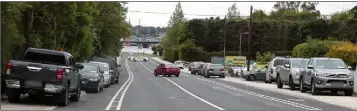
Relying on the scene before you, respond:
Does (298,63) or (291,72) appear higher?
(298,63)

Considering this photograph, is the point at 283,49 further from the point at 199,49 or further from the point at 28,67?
the point at 28,67

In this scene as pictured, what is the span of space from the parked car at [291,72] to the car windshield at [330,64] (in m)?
2.38

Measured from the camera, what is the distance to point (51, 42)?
29.8m

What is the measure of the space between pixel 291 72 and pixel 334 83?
491cm

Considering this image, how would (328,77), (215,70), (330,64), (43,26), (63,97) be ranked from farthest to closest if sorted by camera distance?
(215,70)
(43,26)
(330,64)
(328,77)
(63,97)

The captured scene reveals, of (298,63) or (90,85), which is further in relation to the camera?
(298,63)

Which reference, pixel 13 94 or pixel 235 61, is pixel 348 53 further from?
pixel 235 61

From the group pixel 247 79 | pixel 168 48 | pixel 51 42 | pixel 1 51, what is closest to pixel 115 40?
pixel 247 79

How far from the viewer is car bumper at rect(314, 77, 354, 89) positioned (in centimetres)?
2630

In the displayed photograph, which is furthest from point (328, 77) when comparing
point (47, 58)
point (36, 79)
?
point (36, 79)

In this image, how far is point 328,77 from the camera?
26312 millimetres

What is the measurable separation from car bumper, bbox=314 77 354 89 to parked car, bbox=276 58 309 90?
3.60 meters

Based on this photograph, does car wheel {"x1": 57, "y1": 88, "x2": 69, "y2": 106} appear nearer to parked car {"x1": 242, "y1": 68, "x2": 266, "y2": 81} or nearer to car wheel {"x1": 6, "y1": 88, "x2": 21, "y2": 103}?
car wheel {"x1": 6, "y1": 88, "x2": 21, "y2": 103}

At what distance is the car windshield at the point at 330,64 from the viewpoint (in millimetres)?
27484
